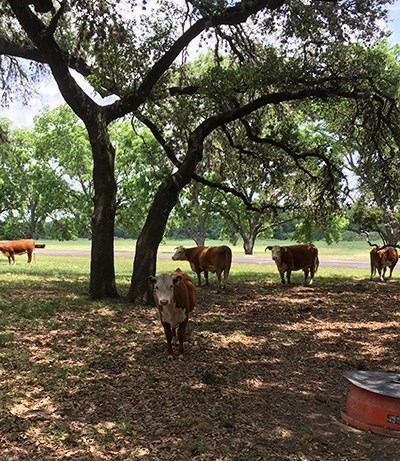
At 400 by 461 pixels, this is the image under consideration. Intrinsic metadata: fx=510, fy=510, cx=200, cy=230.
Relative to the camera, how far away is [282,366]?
823cm

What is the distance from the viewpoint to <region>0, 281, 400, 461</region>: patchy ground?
5.27 m

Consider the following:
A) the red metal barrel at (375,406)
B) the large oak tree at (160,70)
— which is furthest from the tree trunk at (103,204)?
the red metal barrel at (375,406)

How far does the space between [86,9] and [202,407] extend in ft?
34.5

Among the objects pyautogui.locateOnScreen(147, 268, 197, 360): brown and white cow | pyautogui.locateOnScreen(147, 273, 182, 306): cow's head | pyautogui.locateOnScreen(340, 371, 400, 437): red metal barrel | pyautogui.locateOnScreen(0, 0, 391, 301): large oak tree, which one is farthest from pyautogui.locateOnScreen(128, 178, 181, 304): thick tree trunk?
pyautogui.locateOnScreen(340, 371, 400, 437): red metal barrel

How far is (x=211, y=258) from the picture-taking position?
632 inches

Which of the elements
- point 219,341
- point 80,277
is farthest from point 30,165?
point 219,341

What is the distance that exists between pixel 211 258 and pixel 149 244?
3171 mm

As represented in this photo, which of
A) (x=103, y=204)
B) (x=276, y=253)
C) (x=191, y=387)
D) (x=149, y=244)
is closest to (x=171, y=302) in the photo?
(x=191, y=387)

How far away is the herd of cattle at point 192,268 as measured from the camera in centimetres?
794

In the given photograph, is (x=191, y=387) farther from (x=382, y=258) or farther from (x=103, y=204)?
(x=382, y=258)

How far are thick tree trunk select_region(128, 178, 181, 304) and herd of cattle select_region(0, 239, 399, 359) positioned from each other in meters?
2.84

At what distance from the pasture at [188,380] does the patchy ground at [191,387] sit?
0.8 inches

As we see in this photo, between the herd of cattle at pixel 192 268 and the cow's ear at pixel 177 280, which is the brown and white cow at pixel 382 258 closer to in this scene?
the herd of cattle at pixel 192 268

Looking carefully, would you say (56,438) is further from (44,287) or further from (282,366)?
(44,287)
